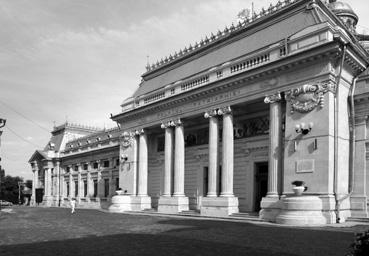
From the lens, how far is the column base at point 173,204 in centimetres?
3192

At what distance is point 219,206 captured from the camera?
27.7 meters

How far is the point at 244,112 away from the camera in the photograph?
1190 inches

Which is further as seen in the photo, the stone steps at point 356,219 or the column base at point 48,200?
the column base at point 48,200

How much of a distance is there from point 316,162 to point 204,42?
16090 mm

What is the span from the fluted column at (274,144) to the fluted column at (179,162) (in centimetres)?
947

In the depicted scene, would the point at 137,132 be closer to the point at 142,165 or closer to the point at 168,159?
the point at 142,165

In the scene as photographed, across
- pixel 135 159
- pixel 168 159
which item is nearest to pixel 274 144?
pixel 168 159

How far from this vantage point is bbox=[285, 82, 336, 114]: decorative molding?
22.8 m

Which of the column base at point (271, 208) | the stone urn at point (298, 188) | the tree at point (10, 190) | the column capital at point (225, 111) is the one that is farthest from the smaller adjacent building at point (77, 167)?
the tree at point (10, 190)

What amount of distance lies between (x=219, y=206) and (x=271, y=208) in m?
4.69

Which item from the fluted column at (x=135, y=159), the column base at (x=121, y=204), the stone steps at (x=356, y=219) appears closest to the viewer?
the stone steps at (x=356, y=219)

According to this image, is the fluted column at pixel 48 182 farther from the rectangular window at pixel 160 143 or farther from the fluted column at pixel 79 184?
the rectangular window at pixel 160 143

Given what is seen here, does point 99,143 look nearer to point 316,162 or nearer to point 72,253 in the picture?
point 316,162

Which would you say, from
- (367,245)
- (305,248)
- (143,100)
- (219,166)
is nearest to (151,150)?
(143,100)
